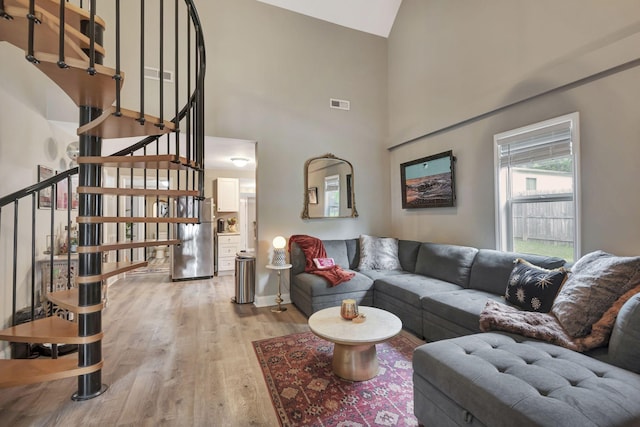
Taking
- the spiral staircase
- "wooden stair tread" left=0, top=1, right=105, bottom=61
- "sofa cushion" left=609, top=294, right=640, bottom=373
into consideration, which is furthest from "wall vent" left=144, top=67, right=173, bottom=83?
"sofa cushion" left=609, top=294, right=640, bottom=373

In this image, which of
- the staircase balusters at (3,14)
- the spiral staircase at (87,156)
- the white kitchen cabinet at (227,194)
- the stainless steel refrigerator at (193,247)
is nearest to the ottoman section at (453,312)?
the spiral staircase at (87,156)

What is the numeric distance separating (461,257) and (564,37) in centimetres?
227

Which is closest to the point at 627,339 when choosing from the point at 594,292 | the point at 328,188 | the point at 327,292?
the point at 594,292

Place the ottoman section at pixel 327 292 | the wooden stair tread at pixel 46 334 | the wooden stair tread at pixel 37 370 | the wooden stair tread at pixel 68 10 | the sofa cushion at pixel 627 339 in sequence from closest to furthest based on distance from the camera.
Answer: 1. the sofa cushion at pixel 627 339
2. the wooden stair tread at pixel 68 10
3. the wooden stair tread at pixel 37 370
4. the wooden stair tread at pixel 46 334
5. the ottoman section at pixel 327 292

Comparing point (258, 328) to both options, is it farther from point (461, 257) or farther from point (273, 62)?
point (273, 62)

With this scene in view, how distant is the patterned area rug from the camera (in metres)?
1.84

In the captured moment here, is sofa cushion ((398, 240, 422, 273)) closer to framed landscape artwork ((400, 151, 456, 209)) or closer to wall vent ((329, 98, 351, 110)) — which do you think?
framed landscape artwork ((400, 151, 456, 209))

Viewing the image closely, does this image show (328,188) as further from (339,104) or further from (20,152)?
(20,152)

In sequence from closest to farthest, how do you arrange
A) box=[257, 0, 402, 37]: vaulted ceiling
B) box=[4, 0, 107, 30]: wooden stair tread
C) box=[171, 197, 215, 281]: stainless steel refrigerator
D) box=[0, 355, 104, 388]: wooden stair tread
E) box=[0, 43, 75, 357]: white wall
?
box=[4, 0, 107, 30]: wooden stair tread, box=[0, 355, 104, 388]: wooden stair tread, box=[0, 43, 75, 357]: white wall, box=[257, 0, 402, 37]: vaulted ceiling, box=[171, 197, 215, 281]: stainless steel refrigerator

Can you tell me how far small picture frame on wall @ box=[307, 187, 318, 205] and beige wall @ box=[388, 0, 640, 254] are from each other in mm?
1394

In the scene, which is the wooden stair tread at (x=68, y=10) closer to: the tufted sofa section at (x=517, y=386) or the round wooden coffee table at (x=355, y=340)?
the round wooden coffee table at (x=355, y=340)

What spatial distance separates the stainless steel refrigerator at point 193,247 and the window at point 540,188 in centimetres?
500

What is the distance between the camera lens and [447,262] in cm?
346

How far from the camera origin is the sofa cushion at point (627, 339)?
1512 mm
